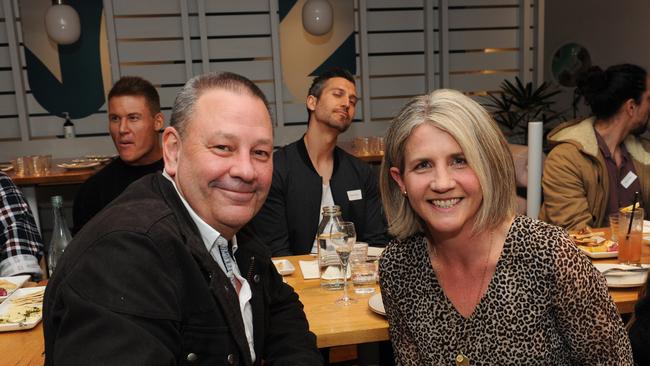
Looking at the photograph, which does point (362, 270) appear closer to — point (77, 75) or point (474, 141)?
point (474, 141)

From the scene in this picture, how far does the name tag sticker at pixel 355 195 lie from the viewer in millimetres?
3238

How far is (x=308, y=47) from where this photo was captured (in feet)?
22.7

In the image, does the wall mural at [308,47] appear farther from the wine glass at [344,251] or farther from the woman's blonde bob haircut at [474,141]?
the woman's blonde bob haircut at [474,141]

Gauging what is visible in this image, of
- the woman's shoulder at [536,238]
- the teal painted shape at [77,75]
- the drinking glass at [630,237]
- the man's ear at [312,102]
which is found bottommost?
the drinking glass at [630,237]

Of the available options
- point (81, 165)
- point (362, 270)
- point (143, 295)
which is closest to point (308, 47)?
point (81, 165)

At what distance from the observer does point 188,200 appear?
54.6 inches

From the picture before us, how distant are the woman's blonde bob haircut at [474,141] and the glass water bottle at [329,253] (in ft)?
1.78

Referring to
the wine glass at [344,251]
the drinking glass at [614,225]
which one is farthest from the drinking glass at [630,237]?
the wine glass at [344,251]

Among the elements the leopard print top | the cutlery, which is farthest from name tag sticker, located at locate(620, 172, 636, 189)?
the leopard print top

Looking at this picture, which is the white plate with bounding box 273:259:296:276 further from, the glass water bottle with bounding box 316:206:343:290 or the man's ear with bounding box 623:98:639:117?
the man's ear with bounding box 623:98:639:117

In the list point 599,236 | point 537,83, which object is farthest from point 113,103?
point 537,83

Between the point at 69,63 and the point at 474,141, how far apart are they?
6.16 metres

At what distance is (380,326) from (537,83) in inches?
247

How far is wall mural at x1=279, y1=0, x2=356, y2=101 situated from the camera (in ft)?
22.5
